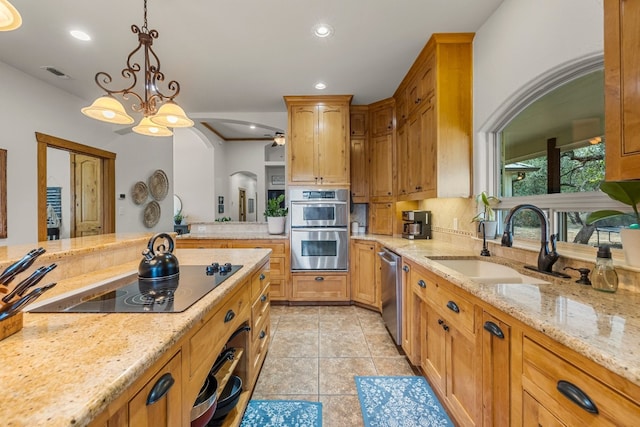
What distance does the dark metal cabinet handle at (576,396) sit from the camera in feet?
2.37

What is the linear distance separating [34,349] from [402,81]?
355 cm

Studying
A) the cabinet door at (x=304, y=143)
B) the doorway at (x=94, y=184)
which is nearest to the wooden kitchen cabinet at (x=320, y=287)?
the cabinet door at (x=304, y=143)

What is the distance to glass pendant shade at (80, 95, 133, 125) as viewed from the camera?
1.74 m

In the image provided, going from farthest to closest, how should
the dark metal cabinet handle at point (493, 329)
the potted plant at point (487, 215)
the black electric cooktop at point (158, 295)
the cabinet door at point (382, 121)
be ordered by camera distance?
1. the cabinet door at point (382, 121)
2. the potted plant at point (487, 215)
3. the dark metal cabinet handle at point (493, 329)
4. the black electric cooktop at point (158, 295)

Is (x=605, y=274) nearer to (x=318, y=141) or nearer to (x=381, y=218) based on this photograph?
(x=381, y=218)

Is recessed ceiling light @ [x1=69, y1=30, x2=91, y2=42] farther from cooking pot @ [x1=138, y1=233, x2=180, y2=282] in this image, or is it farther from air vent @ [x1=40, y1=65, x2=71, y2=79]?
cooking pot @ [x1=138, y1=233, x2=180, y2=282]

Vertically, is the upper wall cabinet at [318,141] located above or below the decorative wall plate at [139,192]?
above

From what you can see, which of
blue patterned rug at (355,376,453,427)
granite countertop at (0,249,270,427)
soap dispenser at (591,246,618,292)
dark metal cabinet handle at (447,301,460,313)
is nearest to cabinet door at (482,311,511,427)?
dark metal cabinet handle at (447,301,460,313)

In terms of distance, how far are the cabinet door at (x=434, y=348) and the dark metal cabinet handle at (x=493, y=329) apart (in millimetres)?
462

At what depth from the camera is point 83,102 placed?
3.74 m

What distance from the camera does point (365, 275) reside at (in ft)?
11.4

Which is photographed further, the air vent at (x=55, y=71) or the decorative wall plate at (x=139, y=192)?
the decorative wall plate at (x=139, y=192)

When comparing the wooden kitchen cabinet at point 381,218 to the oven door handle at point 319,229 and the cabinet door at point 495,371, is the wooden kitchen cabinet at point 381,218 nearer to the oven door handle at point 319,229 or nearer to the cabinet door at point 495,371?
the oven door handle at point 319,229

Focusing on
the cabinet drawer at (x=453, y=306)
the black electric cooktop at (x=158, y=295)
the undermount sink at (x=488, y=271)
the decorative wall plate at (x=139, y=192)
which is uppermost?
the decorative wall plate at (x=139, y=192)
